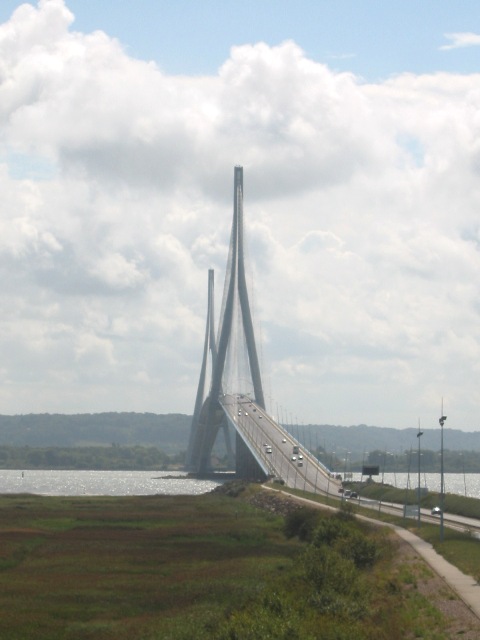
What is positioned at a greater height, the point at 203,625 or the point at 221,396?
the point at 221,396

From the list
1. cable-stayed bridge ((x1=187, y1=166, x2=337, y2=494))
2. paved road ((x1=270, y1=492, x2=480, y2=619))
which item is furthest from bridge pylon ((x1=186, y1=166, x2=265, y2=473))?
paved road ((x1=270, y1=492, x2=480, y2=619))

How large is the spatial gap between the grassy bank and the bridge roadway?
34121 mm

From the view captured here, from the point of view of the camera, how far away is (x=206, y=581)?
43281 mm

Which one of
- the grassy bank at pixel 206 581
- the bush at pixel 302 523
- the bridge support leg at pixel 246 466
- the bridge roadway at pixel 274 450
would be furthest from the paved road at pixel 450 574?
the bridge support leg at pixel 246 466

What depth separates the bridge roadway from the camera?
112 metres

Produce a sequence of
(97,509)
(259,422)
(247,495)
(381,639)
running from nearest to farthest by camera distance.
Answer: (381,639)
(97,509)
(247,495)
(259,422)

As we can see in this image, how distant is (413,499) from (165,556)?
1502 inches

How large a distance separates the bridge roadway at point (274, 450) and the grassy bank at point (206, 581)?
34.1m

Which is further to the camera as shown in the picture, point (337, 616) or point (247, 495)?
point (247, 495)

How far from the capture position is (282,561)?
50.4 meters

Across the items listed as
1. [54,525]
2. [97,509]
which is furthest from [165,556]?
[97,509]

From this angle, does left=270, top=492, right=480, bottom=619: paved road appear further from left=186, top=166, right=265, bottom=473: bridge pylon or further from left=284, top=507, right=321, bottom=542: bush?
left=186, top=166, right=265, bottom=473: bridge pylon

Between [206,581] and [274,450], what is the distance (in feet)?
288

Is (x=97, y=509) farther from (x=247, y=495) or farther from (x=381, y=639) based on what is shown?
(x=381, y=639)
